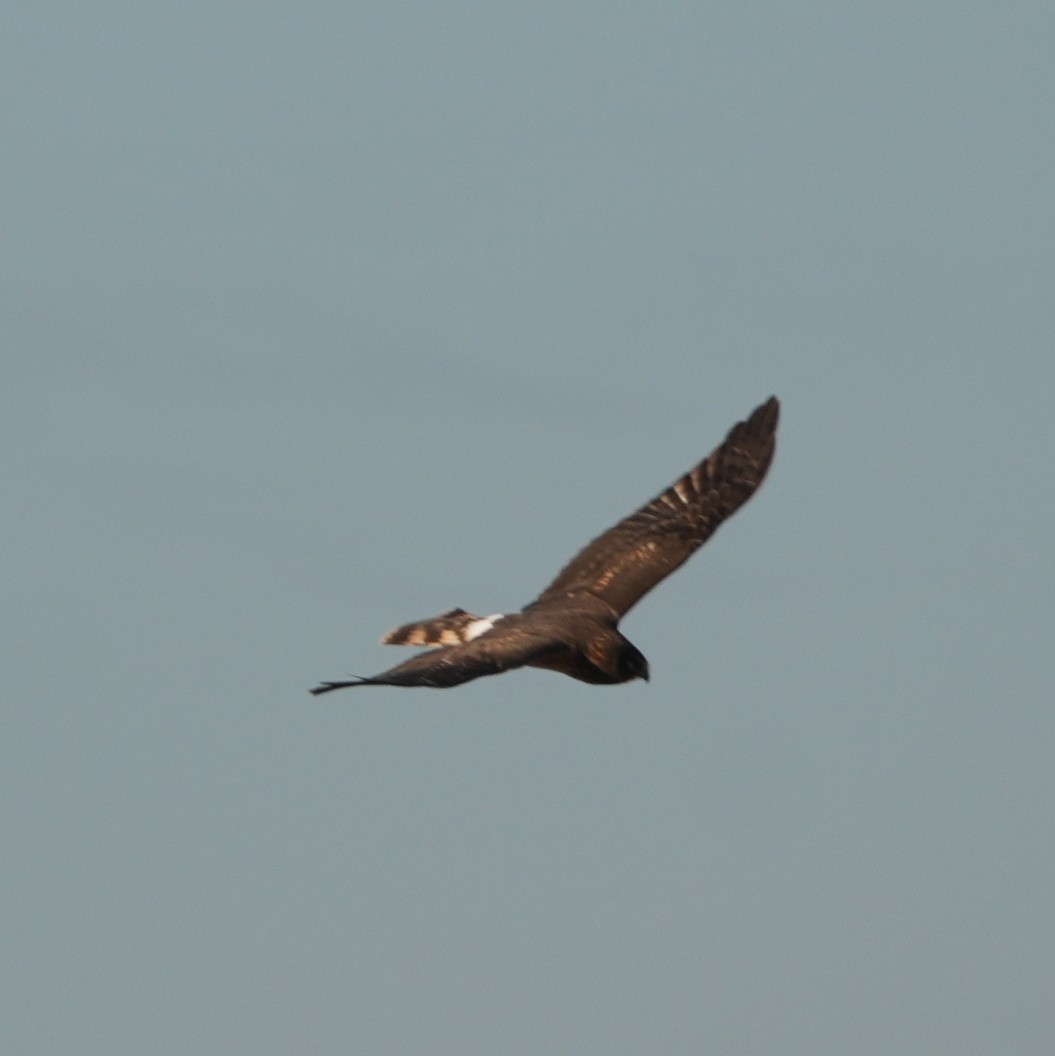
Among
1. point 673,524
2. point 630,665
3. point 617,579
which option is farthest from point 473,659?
point 673,524

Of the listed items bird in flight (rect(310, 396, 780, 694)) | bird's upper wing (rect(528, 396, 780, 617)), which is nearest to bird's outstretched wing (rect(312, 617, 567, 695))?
bird in flight (rect(310, 396, 780, 694))

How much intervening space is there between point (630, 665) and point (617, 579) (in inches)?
89.9

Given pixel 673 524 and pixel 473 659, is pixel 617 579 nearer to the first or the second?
pixel 673 524

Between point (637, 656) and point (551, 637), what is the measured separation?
1500 millimetres

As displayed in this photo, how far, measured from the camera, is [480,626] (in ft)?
99.7

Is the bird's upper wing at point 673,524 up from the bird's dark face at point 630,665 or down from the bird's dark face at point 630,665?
up

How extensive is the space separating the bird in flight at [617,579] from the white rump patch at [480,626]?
2 cm

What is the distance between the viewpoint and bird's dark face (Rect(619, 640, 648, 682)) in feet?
98.1

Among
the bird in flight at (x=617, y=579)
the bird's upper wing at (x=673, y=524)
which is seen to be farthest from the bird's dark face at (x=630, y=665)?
the bird's upper wing at (x=673, y=524)

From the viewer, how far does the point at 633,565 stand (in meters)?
32.2

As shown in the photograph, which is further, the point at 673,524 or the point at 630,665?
the point at 673,524

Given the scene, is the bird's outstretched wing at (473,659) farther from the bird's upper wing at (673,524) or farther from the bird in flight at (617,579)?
the bird's upper wing at (673,524)

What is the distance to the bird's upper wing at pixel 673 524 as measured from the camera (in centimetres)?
3197

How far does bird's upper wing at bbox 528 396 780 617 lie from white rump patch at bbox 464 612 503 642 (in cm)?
97
